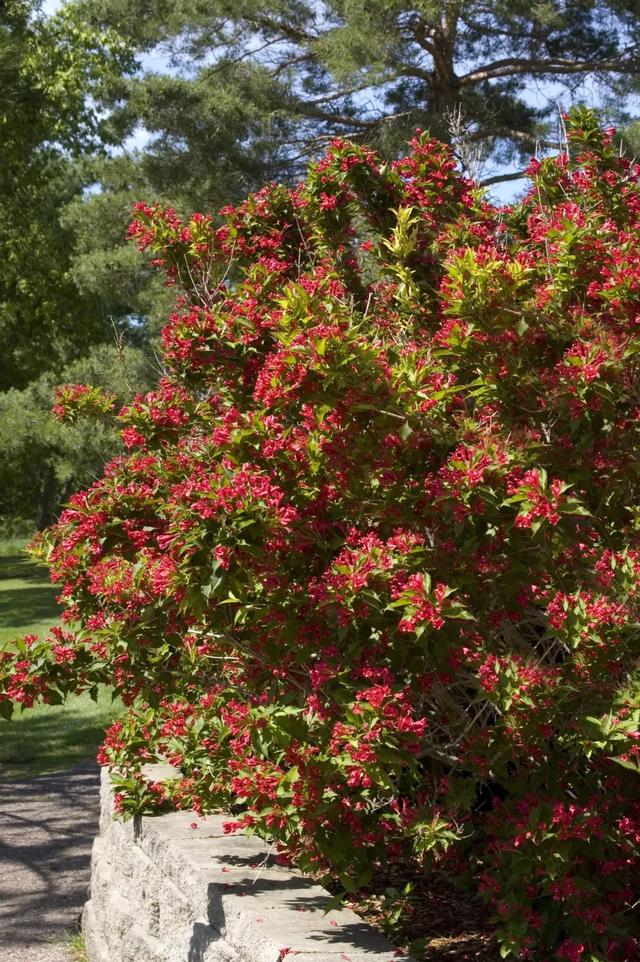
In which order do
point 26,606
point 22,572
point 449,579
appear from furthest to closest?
point 22,572 < point 26,606 < point 449,579

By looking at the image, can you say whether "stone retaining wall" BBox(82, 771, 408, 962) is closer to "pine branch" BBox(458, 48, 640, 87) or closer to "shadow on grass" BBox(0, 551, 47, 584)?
"pine branch" BBox(458, 48, 640, 87)

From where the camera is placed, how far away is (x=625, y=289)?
304 cm

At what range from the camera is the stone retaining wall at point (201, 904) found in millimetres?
3203

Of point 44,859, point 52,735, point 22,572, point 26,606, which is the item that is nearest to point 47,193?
point 22,572

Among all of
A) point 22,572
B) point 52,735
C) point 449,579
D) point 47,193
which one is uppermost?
point 47,193

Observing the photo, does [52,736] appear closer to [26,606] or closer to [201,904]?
[201,904]

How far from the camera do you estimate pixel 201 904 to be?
12.1ft

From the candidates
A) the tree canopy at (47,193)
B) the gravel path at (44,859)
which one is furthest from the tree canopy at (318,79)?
the gravel path at (44,859)

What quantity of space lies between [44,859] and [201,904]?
2723mm

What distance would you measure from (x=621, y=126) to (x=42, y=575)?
16634 millimetres

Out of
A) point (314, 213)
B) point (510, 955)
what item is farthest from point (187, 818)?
point (314, 213)

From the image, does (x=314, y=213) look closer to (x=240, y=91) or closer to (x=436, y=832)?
(x=436, y=832)

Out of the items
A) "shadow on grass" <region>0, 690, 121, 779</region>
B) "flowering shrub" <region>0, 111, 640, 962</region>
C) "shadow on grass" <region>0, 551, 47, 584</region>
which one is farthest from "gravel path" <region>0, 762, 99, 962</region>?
"shadow on grass" <region>0, 551, 47, 584</region>

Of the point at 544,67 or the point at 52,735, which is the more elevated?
the point at 544,67
